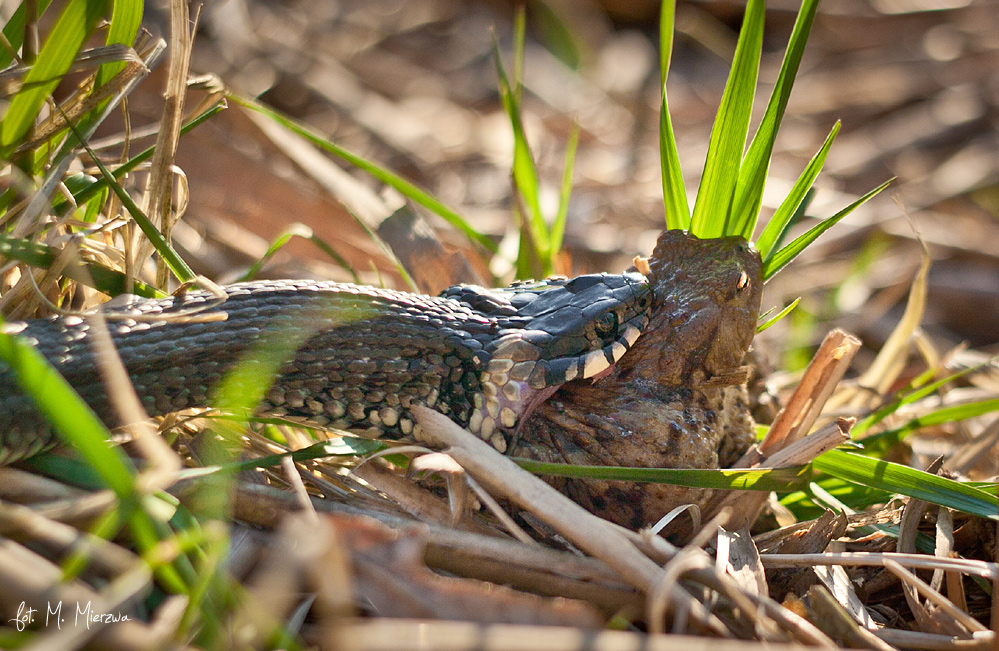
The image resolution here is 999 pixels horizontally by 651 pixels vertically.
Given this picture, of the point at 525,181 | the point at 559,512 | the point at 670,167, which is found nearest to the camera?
the point at 559,512

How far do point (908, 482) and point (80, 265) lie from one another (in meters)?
2.69

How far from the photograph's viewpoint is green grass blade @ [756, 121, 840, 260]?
8.25ft

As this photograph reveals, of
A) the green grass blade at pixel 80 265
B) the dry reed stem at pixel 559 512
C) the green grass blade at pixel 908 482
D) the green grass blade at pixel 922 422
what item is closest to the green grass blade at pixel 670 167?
the green grass blade at pixel 908 482

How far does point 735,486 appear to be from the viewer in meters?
2.13

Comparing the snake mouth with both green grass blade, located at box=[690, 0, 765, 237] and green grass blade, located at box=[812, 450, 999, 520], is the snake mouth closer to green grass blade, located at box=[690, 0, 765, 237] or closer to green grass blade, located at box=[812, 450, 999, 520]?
green grass blade, located at box=[690, 0, 765, 237]

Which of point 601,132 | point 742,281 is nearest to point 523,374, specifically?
point 742,281

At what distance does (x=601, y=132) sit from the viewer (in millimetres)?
7973

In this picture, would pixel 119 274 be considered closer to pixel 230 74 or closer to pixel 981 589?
pixel 981 589

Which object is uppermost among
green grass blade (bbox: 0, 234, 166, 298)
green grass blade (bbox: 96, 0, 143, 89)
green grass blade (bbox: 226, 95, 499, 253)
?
green grass blade (bbox: 96, 0, 143, 89)

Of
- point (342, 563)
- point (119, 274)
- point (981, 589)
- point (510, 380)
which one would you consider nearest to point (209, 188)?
point (119, 274)

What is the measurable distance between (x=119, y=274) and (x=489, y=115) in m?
6.17

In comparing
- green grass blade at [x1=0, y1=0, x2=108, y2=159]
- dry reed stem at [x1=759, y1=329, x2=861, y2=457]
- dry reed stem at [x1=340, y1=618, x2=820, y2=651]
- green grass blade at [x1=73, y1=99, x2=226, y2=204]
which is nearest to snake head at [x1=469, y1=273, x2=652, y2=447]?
dry reed stem at [x1=759, y1=329, x2=861, y2=457]

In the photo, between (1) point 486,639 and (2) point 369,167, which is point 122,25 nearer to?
(2) point 369,167

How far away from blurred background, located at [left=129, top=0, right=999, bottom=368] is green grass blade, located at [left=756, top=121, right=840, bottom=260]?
1147 mm
